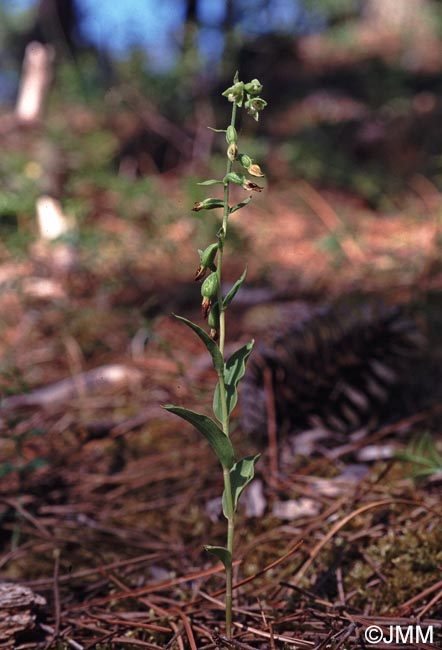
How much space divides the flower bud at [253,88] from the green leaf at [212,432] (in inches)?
23.2

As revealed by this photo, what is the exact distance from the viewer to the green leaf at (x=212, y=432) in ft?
3.36

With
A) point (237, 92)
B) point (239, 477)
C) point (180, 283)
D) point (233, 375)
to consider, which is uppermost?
point (180, 283)

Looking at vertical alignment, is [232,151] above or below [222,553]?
above

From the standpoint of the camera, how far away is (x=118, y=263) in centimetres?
347

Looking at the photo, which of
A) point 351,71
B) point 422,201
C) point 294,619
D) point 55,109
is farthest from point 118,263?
point 351,71

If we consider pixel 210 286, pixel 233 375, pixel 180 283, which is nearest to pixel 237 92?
pixel 210 286

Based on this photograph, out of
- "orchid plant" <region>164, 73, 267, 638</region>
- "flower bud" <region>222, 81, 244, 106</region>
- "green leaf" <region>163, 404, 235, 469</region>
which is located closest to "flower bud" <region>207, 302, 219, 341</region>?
"orchid plant" <region>164, 73, 267, 638</region>

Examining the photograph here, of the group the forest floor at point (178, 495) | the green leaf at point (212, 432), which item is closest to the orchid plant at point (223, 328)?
the green leaf at point (212, 432)

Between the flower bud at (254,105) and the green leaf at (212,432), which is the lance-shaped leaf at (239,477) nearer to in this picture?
the green leaf at (212,432)

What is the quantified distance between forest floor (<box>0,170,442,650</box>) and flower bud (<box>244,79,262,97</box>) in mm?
864

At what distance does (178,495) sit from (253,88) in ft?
3.85

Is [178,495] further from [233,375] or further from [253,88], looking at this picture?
[253,88]

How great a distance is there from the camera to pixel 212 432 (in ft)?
3.48

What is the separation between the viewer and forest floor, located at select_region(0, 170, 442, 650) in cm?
122
